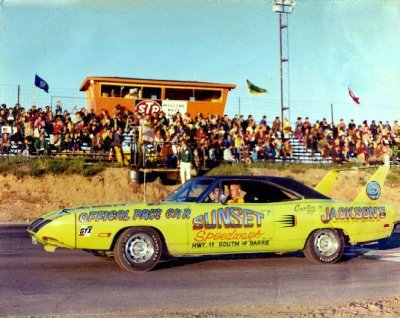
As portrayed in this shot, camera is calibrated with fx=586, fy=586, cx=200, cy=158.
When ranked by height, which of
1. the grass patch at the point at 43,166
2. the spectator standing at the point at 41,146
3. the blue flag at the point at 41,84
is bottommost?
the grass patch at the point at 43,166

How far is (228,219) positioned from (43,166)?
14654 mm

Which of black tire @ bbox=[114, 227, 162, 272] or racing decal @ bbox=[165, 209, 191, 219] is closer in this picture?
black tire @ bbox=[114, 227, 162, 272]

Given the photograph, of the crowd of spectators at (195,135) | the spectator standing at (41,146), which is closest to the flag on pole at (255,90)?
the crowd of spectators at (195,135)

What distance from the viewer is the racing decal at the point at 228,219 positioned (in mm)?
8336

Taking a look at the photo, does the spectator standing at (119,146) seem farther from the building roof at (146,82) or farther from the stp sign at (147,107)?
the building roof at (146,82)

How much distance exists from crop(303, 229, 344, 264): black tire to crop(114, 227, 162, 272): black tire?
7.84 feet

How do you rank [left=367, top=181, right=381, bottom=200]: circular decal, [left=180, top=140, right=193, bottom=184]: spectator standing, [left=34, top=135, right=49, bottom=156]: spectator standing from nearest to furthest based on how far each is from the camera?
[left=367, top=181, right=381, bottom=200]: circular decal < [left=180, top=140, right=193, bottom=184]: spectator standing < [left=34, top=135, right=49, bottom=156]: spectator standing

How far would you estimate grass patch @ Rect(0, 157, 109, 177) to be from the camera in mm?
21344

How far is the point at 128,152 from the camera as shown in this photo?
22875 millimetres

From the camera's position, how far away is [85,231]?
7934 mm

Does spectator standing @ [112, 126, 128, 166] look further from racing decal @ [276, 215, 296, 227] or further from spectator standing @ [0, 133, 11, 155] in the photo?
racing decal @ [276, 215, 296, 227]

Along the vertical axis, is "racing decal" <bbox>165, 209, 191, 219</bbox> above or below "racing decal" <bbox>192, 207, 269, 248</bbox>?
above

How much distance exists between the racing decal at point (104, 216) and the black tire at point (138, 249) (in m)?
0.21

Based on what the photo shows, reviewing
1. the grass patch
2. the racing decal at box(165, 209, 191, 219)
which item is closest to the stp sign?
the grass patch
